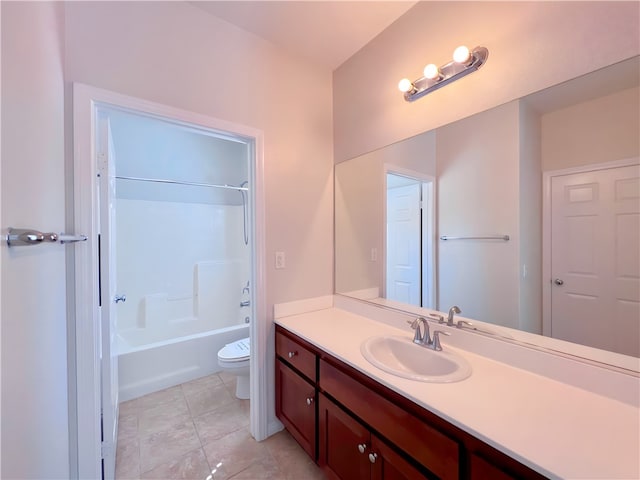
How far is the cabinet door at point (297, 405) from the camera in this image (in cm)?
143

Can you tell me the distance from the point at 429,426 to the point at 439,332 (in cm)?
52

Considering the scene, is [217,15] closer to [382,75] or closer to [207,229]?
[382,75]

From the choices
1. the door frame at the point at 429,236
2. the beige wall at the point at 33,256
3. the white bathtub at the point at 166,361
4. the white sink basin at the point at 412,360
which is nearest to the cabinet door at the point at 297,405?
the white sink basin at the point at 412,360

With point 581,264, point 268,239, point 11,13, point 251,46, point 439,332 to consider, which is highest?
point 251,46

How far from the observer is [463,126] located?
52.2 inches

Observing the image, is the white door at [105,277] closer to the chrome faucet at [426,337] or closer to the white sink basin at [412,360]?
the white sink basin at [412,360]

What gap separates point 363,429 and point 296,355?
1.80 feet

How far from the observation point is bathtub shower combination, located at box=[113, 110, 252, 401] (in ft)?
8.63

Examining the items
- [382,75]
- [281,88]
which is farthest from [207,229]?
[382,75]

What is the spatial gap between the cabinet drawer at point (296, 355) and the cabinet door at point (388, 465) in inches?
17.1

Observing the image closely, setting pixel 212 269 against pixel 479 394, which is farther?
pixel 212 269

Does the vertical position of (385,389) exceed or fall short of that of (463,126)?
it falls short

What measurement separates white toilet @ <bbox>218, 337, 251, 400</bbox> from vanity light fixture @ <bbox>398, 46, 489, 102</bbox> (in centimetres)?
204

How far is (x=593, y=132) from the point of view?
3.23 feet
